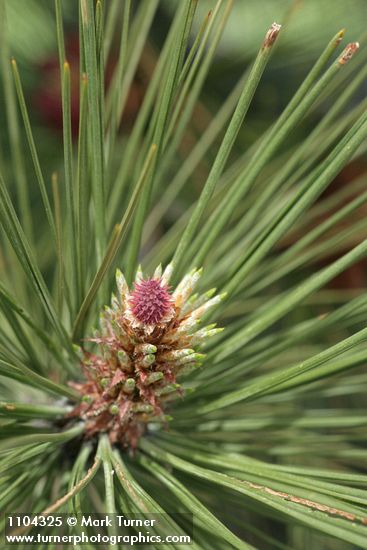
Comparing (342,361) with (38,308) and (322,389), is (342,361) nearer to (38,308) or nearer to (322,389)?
(322,389)

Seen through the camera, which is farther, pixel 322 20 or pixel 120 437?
pixel 322 20

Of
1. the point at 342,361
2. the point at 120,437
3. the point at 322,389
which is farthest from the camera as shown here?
the point at 322,389

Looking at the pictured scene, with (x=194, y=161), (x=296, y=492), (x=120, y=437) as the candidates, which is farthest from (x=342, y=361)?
(x=194, y=161)

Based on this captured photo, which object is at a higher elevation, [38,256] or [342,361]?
[38,256]

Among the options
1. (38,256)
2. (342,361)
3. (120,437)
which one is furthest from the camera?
(38,256)

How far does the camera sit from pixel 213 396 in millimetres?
607

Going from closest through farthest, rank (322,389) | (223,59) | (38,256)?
(322,389) < (38,256) < (223,59)

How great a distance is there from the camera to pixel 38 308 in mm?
714

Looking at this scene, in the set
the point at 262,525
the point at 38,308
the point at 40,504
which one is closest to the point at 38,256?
the point at 38,308

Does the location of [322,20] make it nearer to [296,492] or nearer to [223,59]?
[223,59]

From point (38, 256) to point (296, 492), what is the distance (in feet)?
1.55

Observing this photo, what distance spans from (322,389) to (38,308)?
31 cm

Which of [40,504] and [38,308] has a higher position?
[38,308]

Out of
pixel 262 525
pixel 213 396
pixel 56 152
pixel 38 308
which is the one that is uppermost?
pixel 56 152
